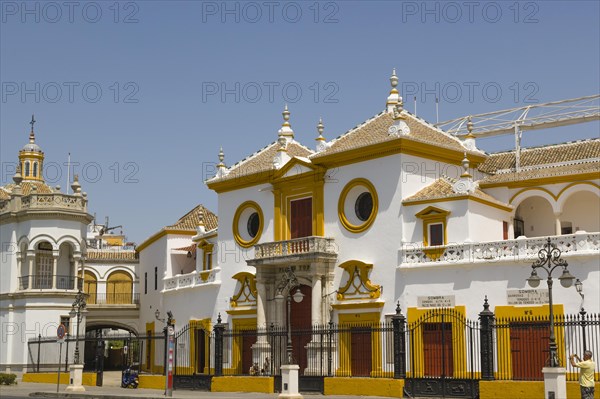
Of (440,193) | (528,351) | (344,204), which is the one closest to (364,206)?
(344,204)

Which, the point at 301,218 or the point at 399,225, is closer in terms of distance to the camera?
the point at 399,225

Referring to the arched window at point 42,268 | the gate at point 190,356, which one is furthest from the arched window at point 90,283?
the gate at point 190,356

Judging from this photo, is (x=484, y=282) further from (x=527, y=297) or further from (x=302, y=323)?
(x=302, y=323)

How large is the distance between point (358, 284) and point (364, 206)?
10.5 ft

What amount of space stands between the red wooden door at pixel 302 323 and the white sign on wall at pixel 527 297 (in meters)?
8.85

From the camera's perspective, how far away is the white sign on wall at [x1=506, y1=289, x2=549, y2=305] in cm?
3048

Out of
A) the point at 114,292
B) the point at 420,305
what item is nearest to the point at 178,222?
the point at 114,292

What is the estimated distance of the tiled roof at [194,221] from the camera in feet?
165

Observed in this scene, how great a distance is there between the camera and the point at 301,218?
38.6 metres

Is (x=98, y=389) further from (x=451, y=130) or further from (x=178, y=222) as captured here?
(x=451, y=130)

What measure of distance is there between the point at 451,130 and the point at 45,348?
72.5 ft

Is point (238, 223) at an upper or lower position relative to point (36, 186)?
lower

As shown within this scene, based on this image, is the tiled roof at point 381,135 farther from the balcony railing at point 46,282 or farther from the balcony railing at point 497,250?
the balcony railing at point 46,282

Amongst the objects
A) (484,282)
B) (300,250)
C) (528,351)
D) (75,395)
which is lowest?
(75,395)
